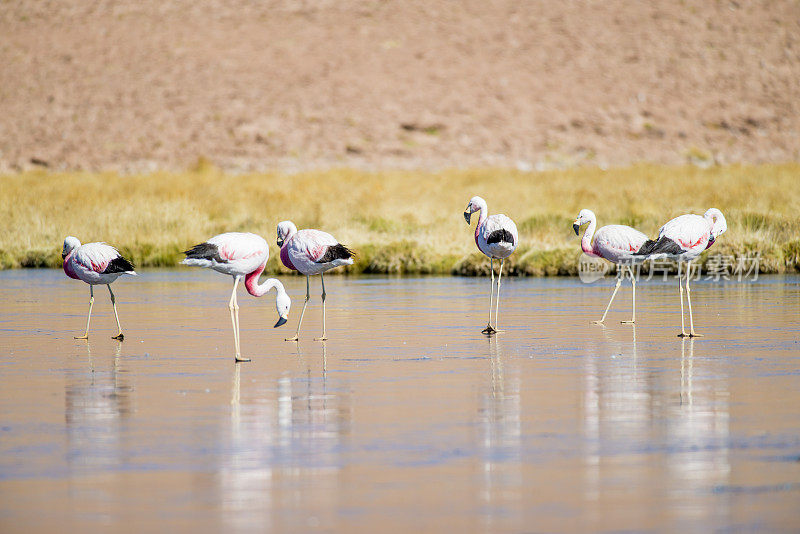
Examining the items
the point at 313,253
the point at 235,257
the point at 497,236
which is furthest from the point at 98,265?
the point at 497,236

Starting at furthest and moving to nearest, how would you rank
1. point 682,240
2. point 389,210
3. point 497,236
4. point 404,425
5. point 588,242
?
point 389,210 → point 588,242 → point 497,236 → point 682,240 → point 404,425

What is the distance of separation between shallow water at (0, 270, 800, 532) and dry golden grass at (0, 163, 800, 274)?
975cm

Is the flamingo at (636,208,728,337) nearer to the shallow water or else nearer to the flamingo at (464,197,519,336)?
the shallow water

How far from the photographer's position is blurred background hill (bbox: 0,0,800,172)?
260 ft

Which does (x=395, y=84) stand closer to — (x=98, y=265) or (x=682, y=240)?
(x=682, y=240)

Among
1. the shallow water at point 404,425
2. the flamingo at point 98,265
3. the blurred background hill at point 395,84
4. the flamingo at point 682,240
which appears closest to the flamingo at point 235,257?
the shallow water at point 404,425

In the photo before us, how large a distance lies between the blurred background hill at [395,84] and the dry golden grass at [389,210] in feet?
89.8

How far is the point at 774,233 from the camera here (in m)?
27.6

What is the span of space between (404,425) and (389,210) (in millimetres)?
26507

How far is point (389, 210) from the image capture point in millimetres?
35688

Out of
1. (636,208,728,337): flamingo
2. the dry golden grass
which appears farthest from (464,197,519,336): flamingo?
the dry golden grass

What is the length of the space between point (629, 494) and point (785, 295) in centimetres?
1390

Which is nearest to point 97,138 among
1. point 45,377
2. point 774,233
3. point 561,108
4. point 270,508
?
point 561,108

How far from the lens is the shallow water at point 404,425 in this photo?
6879 mm
